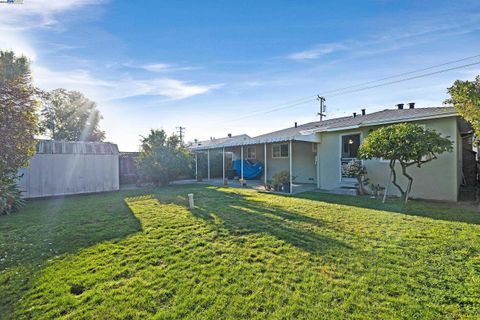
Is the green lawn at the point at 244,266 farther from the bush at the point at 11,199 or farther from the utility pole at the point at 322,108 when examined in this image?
the utility pole at the point at 322,108

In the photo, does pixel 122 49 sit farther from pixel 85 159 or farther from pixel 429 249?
pixel 429 249

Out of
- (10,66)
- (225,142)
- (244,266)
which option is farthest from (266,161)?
(10,66)

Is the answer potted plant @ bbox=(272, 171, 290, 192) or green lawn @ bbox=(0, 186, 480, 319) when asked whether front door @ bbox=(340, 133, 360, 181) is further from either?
green lawn @ bbox=(0, 186, 480, 319)

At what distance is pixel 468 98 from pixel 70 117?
28.8 metres

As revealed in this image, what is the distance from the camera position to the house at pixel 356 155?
7.83 metres

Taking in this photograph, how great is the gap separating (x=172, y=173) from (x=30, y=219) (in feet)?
24.3

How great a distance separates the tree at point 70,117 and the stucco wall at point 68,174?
1443 cm

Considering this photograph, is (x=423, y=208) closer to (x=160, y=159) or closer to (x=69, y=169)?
(x=160, y=159)

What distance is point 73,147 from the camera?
10.7 meters

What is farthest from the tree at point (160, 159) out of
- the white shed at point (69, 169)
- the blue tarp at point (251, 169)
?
the blue tarp at point (251, 169)

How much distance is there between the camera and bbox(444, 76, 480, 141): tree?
19.4 feet

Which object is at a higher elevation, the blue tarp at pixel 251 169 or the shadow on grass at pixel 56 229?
the blue tarp at pixel 251 169

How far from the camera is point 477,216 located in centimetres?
571

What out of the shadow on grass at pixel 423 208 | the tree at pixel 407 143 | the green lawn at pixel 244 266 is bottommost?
the green lawn at pixel 244 266
